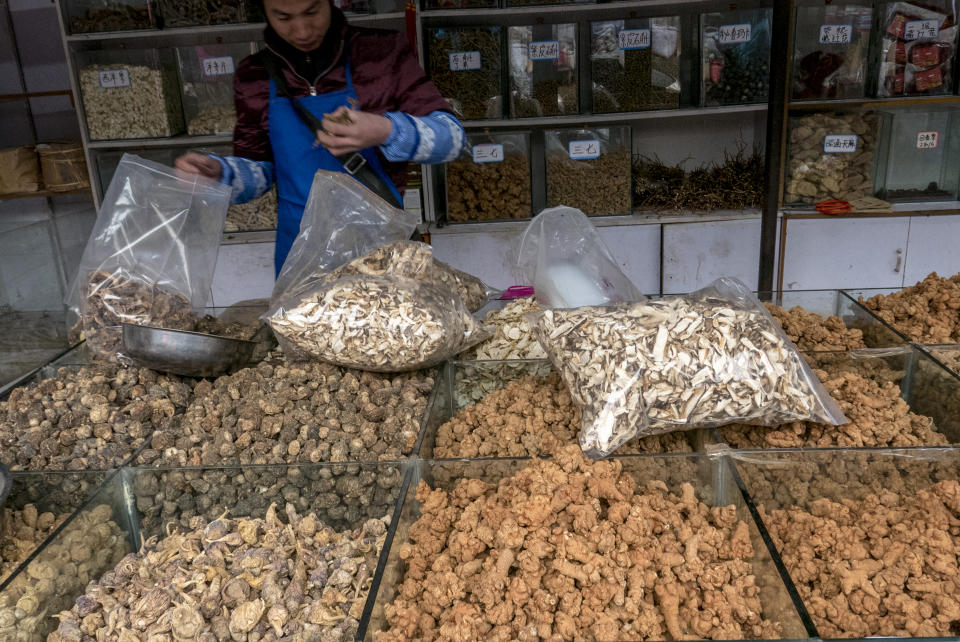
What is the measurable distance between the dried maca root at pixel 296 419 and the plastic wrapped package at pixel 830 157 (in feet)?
7.52

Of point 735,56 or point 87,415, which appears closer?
point 87,415

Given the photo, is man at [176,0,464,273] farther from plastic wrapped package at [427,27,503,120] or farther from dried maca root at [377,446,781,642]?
plastic wrapped package at [427,27,503,120]

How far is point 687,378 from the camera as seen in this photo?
1032 millimetres

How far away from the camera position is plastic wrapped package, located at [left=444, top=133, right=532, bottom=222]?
304cm

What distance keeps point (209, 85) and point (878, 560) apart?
2994mm

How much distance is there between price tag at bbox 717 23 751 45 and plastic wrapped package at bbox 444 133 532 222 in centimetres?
85

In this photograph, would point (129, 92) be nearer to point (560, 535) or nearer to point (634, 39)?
point (634, 39)

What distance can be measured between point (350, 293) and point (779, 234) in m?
2.35

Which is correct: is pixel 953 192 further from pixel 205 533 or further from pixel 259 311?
pixel 205 533

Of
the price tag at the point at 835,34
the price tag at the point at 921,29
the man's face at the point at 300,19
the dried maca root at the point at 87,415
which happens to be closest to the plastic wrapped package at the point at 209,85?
the man's face at the point at 300,19

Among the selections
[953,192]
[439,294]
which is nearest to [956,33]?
[953,192]

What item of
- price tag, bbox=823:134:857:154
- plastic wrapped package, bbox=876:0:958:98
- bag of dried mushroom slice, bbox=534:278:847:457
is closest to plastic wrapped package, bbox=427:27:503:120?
price tag, bbox=823:134:857:154

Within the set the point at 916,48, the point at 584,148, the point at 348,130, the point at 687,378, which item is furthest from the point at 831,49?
the point at 687,378

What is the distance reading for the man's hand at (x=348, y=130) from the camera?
56.6 inches
